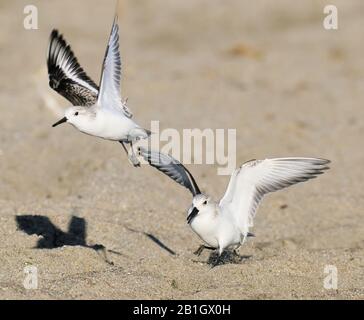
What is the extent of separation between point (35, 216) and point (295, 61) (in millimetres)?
6326

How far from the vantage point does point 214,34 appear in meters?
12.6

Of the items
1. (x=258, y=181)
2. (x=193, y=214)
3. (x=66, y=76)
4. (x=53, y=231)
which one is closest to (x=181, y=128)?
(x=66, y=76)

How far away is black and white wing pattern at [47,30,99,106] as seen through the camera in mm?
5738

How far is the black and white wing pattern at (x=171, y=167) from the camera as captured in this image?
508cm

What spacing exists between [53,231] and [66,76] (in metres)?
1.10

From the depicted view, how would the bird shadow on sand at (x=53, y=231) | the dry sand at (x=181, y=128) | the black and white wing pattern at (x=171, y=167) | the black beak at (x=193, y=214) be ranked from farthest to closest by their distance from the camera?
the bird shadow on sand at (x=53, y=231) < the black and white wing pattern at (x=171, y=167) < the black beak at (x=193, y=214) < the dry sand at (x=181, y=128)

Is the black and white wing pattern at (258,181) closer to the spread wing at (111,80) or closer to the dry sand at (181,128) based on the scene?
the dry sand at (181,128)

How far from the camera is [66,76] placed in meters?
5.86

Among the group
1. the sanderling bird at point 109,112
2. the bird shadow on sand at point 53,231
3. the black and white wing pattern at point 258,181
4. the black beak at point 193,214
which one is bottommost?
the bird shadow on sand at point 53,231

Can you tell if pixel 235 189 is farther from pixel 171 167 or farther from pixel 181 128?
pixel 181 128

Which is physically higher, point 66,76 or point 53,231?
point 66,76

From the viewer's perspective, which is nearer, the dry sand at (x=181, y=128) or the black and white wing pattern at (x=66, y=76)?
→ the dry sand at (x=181, y=128)

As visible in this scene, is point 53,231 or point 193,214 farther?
point 53,231

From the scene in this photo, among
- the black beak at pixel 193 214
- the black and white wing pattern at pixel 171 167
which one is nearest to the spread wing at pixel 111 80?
the black and white wing pattern at pixel 171 167
